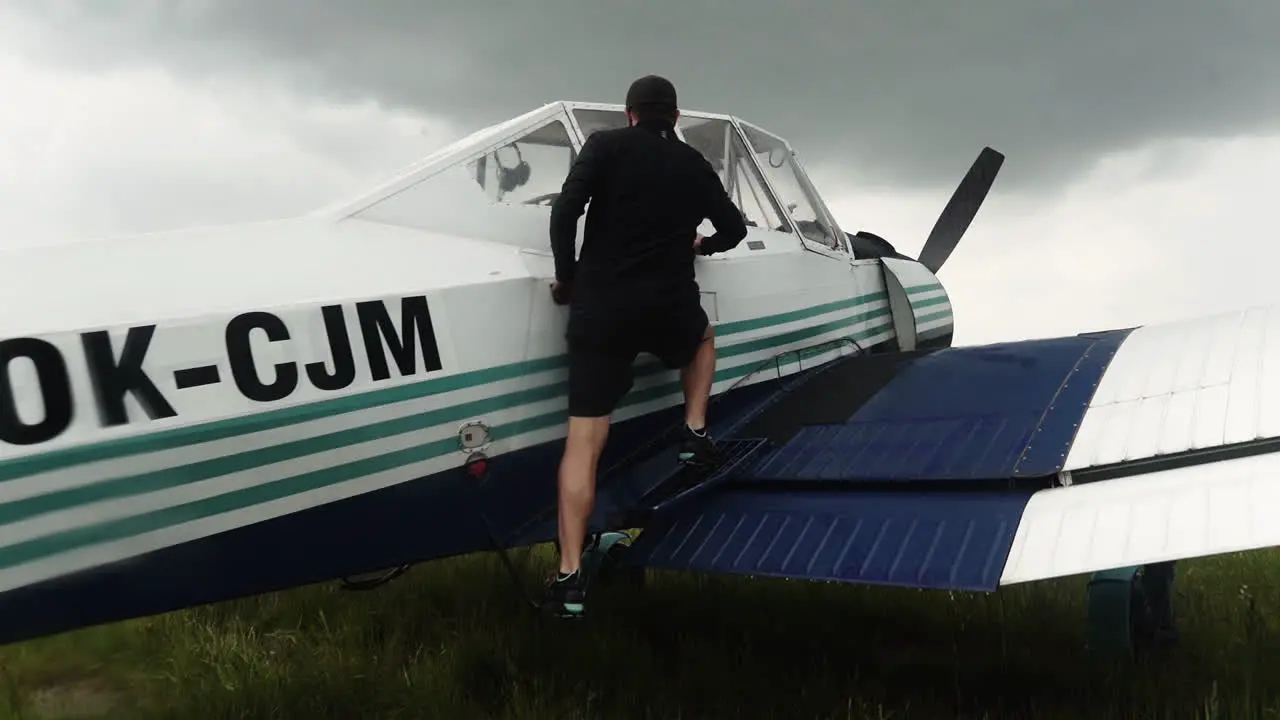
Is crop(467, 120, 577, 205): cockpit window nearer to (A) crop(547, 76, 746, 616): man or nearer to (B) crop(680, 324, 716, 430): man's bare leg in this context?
(A) crop(547, 76, 746, 616): man

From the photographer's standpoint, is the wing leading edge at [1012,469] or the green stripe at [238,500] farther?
the wing leading edge at [1012,469]

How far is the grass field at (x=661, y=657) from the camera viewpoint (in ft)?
10.9

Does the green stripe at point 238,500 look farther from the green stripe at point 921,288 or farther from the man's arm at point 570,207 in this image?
the green stripe at point 921,288

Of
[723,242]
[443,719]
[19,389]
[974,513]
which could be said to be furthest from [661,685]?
[19,389]

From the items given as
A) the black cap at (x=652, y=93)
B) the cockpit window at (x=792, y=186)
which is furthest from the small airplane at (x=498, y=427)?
the cockpit window at (x=792, y=186)

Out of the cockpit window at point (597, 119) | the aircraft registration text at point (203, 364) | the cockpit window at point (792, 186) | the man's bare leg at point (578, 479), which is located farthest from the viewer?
the cockpit window at point (792, 186)

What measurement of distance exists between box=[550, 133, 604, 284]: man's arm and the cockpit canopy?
257 mm

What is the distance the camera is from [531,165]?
12.3 ft

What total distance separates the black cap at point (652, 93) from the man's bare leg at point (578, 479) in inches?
47.7

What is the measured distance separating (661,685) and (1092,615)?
1.78 metres

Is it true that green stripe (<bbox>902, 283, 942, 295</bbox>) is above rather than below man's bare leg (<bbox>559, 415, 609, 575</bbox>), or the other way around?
above

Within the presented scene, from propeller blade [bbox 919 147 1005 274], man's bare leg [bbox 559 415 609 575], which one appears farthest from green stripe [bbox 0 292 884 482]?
propeller blade [bbox 919 147 1005 274]

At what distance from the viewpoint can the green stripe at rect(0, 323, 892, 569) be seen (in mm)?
2223

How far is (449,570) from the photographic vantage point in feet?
18.3
